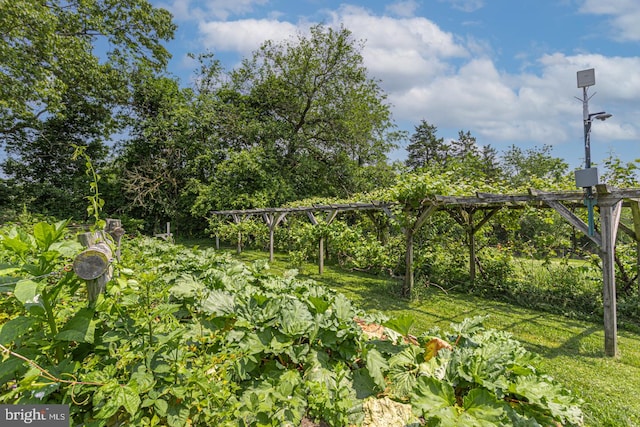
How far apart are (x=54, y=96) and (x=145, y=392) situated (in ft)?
40.3

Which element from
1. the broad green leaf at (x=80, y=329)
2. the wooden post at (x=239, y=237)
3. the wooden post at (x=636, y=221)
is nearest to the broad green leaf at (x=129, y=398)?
the broad green leaf at (x=80, y=329)


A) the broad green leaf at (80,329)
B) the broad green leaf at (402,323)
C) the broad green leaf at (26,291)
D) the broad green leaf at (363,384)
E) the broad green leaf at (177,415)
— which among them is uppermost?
the broad green leaf at (26,291)

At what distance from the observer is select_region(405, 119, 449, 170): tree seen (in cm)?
3491

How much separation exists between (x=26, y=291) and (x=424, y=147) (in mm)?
36645

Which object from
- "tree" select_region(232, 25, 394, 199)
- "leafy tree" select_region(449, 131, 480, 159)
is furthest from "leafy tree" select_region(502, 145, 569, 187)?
"tree" select_region(232, 25, 394, 199)

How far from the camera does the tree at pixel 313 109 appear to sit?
15867 mm

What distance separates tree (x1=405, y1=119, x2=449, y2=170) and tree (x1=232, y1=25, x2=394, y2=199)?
61.9 ft

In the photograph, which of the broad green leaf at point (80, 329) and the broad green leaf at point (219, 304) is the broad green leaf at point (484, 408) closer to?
the broad green leaf at point (219, 304)

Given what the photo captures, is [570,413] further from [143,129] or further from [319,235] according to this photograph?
[143,129]

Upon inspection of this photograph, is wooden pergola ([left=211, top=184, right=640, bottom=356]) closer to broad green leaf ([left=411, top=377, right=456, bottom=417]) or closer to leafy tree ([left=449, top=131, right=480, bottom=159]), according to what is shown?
broad green leaf ([left=411, top=377, right=456, bottom=417])

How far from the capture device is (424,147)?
35.1m

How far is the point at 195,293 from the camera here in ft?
7.42

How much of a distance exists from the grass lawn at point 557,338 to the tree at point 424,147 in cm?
2923

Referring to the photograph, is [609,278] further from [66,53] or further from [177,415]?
[66,53]
